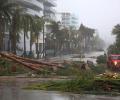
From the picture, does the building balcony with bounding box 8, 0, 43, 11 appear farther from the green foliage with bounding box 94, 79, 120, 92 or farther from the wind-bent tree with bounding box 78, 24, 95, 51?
the green foliage with bounding box 94, 79, 120, 92

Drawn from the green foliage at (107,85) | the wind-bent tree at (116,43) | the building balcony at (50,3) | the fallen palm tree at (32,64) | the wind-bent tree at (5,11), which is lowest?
the green foliage at (107,85)

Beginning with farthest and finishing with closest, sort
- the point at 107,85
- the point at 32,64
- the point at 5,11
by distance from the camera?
the point at 5,11 < the point at 32,64 < the point at 107,85

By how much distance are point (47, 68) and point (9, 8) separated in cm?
2513

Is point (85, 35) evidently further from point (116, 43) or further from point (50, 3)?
point (116, 43)

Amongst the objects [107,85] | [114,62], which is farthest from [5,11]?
[107,85]

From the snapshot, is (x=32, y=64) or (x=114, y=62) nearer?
(x=32, y=64)

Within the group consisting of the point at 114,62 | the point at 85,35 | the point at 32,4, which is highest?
the point at 32,4

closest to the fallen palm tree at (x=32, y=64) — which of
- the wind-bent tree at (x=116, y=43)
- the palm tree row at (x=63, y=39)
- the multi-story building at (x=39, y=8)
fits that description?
Answer: the wind-bent tree at (x=116, y=43)

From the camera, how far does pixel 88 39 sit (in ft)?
623

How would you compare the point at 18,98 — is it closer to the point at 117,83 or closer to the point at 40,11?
the point at 117,83

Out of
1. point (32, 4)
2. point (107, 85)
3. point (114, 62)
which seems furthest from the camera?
point (32, 4)

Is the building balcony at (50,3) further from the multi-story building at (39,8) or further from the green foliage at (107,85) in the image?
the green foliage at (107,85)

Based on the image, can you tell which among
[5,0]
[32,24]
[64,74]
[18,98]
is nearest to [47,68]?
[64,74]

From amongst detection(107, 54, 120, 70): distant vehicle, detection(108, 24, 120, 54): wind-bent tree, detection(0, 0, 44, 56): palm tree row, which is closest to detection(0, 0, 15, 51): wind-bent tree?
detection(0, 0, 44, 56): palm tree row
